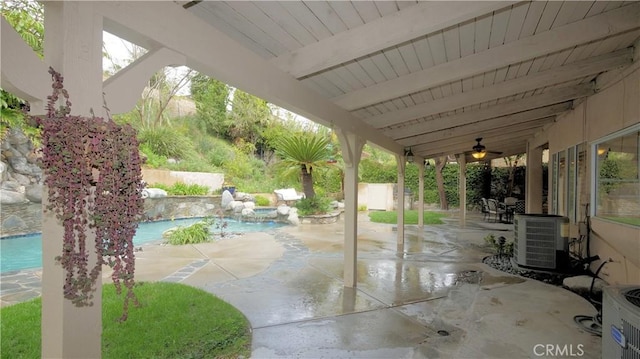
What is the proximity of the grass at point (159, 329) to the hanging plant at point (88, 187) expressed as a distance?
4.57 ft

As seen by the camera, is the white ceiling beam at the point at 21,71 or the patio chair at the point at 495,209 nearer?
the white ceiling beam at the point at 21,71

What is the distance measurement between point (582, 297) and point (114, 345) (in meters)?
4.75

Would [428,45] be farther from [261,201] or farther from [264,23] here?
[261,201]

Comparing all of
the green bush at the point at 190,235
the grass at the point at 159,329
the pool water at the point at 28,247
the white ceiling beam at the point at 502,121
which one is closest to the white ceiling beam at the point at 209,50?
the grass at the point at 159,329

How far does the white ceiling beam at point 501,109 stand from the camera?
4766mm

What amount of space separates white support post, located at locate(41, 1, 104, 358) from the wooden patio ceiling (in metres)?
0.59

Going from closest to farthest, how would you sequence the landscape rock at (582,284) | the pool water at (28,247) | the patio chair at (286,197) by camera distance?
the landscape rock at (582,284) → the pool water at (28,247) → the patio chair at (286,197)

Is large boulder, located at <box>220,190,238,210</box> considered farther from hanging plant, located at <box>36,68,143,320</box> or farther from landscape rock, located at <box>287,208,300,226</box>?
hanging plant, located at <box>36,68,143,320</box>

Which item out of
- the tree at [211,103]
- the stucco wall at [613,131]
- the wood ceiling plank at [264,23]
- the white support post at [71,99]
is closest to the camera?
the white support post at [71,99]

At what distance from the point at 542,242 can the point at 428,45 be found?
3588 mm

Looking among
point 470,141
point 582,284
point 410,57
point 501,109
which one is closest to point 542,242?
point 582,284

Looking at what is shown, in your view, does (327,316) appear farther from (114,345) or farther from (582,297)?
(582,297)

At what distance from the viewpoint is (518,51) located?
10.0ft

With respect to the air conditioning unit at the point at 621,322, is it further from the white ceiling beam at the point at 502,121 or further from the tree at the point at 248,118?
the tree at the point at 248,118
